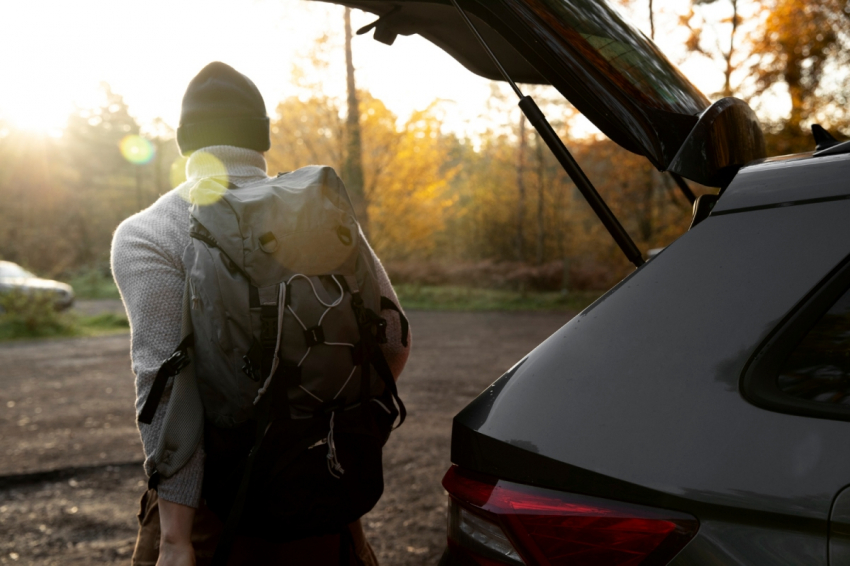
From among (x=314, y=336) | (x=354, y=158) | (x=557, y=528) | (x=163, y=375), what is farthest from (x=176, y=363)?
(x=354, y=158)

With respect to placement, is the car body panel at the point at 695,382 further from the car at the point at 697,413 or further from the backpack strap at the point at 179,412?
the backpack strap at the point at 179,412

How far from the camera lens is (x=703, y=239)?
117 cm

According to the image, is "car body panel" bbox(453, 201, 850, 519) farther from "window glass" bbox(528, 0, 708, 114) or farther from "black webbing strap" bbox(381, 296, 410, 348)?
"black webbing strap" bbox(381, 296, 410, 348)

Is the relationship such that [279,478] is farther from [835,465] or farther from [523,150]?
[523,150]

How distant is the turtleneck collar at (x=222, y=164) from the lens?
1.74 meters

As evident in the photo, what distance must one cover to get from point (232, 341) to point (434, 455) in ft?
12.3

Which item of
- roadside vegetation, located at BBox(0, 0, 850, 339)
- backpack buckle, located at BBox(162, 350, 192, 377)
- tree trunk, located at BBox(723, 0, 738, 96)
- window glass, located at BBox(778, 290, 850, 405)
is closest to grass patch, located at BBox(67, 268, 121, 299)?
roadside vegetation, located at BBox(0, 0, 850, 339)

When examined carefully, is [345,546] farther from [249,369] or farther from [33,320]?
[33,320]

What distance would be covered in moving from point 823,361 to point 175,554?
53.4 inches

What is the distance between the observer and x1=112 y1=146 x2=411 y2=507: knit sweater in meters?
1.47

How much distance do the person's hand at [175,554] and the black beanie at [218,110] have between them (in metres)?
1.00

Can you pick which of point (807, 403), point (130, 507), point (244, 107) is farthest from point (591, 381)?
point (130, 507)

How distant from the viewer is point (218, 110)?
1708 millimetres

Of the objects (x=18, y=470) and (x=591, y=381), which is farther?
(x=18, y=470)
